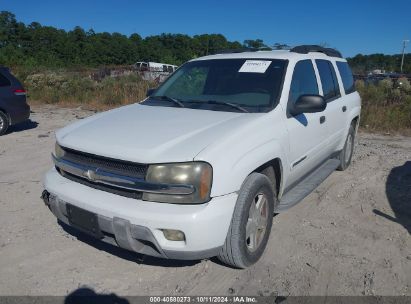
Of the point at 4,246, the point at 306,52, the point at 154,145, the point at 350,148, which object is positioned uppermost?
the point at 306,52

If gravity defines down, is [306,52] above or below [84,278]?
above

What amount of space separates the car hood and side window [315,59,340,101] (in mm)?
1751

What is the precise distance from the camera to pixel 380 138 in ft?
30.1

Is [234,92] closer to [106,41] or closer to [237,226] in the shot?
[237,226]

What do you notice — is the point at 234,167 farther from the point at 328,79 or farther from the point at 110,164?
the point at 328,79

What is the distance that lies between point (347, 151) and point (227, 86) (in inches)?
113

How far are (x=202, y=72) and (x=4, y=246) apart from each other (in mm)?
2756

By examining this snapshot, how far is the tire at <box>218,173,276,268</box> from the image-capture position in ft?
9.45

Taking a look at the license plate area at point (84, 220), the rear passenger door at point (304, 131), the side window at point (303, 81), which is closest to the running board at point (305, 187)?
the rear passenger door at point (304, 131)

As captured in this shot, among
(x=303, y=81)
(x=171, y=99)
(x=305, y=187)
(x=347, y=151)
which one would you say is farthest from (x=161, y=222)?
(x=347, y=151)

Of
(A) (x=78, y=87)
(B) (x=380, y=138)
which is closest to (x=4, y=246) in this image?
(B) (x=380, y=138)

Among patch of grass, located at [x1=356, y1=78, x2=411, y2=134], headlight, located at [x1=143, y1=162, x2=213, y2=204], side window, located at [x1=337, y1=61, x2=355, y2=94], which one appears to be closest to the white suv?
headlight, located at [x1=143, y1=162, x2=213, y2=204]

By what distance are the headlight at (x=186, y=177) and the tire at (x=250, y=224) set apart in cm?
36

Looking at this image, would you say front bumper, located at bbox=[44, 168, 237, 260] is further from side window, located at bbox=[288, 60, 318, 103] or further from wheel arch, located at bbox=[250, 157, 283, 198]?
side window, located at bbox=[288, 60, 318, 103]
